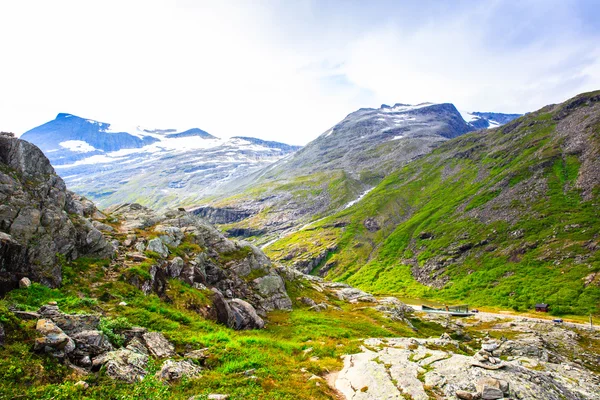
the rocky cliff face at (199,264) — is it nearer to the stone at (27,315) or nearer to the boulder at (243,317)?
the boulder at (243,317)

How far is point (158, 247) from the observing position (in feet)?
112

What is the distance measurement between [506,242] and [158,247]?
453 feet

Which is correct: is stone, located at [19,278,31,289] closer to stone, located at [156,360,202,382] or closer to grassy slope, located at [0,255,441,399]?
grassy slope, located at [0,255,441,399]

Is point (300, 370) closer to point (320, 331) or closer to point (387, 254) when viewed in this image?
point (320, 331)

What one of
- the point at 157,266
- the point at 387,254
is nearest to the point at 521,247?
the point at 387,254

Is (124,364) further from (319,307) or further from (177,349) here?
(319,307)

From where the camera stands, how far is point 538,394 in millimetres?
14797

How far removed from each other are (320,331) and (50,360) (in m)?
25.2

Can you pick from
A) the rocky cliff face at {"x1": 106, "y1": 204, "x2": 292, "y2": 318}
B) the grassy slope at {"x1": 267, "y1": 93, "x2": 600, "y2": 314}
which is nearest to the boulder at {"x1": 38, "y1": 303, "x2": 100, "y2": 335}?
the rocky cliff face at {"x1": 106, "y1": 204, "x2": 292, "y2": 318}

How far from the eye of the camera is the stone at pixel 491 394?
13.9m

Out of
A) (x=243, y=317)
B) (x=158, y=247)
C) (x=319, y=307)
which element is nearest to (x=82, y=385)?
(x=243, y=317)

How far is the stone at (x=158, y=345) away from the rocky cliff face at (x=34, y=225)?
888 cm

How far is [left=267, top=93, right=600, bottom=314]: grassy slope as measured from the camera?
94.9 metres

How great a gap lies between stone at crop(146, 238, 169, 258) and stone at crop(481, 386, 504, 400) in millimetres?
31473
